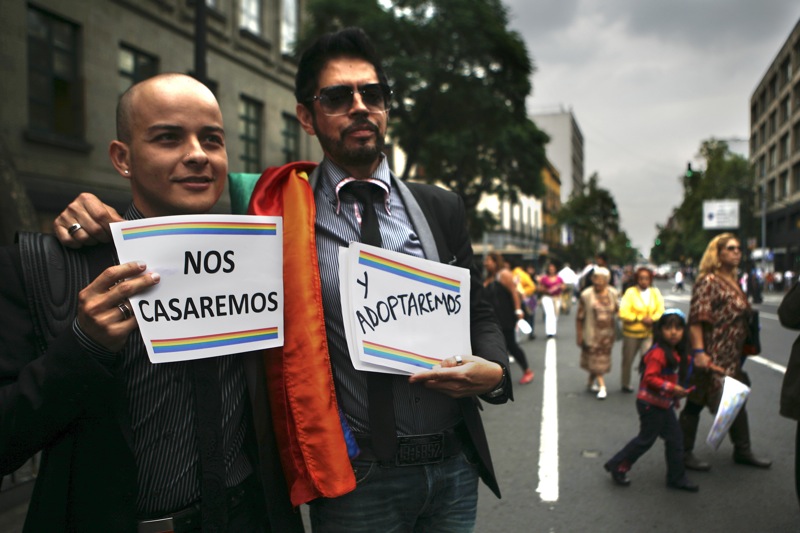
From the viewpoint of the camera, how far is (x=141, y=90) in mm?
1591

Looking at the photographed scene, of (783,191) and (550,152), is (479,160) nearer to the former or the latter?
(783,191)

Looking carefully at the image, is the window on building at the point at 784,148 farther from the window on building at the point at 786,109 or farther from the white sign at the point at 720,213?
the white sign at the point at 720,213

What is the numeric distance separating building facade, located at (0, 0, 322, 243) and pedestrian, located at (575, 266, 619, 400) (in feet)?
22.4

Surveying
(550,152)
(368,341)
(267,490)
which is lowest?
(267,490)

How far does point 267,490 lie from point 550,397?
284 inches

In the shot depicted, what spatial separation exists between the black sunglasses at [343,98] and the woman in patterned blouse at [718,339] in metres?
4.32

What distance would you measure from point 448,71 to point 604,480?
47.8 ft

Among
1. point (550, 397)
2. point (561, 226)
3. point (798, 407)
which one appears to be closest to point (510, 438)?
point (550, 397)

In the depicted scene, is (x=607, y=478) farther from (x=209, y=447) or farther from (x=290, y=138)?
(x=290, y=138)

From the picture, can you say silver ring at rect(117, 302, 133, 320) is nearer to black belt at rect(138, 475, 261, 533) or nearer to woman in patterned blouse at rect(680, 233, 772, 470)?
black belt at rect(138, 475, 261, 533)

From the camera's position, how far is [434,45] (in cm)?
1762

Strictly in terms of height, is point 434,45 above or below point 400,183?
above

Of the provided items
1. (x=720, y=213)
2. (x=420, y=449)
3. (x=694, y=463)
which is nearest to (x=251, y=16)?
(x=694, y=463)

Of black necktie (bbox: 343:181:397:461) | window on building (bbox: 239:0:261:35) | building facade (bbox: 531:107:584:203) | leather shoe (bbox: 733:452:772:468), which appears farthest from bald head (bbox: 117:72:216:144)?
building facade (bbox: 531:107:584:203)
